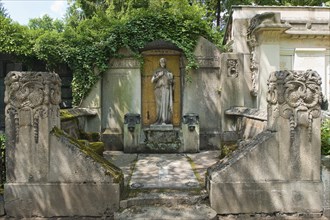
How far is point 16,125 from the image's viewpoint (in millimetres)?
4172

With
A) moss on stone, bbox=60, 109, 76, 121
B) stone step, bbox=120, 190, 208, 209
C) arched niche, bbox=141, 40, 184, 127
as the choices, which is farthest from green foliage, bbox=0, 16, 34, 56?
stone step, bbox=120, 190, 208, 209

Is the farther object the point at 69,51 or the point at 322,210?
the point at 69,51

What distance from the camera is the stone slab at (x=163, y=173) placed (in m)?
4.92

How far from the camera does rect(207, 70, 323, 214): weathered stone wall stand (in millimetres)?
4203

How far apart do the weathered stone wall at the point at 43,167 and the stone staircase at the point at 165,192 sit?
367 millimetres

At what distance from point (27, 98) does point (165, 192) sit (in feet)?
7.83

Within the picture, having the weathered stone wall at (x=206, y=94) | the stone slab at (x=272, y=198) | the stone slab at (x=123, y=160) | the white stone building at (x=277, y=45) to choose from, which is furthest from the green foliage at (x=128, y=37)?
the stone slab at (x=272, y=198)

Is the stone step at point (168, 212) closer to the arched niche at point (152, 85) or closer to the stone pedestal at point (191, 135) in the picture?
the stone pedestal at point (191, 135)

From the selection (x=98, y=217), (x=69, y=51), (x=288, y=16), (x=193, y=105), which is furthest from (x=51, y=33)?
(x=288, y=16)

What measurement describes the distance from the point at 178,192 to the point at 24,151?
7.50ft

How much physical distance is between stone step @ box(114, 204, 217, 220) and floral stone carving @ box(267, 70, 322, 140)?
1.62 meters

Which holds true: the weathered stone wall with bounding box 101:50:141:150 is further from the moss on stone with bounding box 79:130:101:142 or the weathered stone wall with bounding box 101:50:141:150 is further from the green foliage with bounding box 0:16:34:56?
the green foliage with bounding box 0:16:34:56

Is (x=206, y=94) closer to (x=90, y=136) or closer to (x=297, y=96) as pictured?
(x=90, y=136)

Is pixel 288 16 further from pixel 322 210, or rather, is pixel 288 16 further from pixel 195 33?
pixel 322 210
